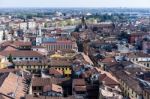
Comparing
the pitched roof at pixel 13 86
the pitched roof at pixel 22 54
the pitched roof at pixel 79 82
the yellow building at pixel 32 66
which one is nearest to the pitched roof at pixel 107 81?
the pitched roof at pixel 79 82

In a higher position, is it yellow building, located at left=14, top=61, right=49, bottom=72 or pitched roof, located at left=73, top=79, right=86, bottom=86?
pitched roof, located at left=73, top=79, right=86, bottom=86

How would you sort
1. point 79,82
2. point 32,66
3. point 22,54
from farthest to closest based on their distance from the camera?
point 22,54, point 32,66, point 79,82

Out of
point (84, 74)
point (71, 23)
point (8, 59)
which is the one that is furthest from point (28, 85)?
point (71, 23)

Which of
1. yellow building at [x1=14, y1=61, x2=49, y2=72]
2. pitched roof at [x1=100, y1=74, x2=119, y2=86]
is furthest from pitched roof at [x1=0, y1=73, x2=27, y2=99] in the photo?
yellow building at [x1=14, y1=61, x2=49, y2=72]

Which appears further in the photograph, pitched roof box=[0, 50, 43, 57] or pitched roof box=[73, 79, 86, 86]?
pitched roof box=[0, 50, 43, 57]

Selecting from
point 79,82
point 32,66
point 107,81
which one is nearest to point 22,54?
point 32,66

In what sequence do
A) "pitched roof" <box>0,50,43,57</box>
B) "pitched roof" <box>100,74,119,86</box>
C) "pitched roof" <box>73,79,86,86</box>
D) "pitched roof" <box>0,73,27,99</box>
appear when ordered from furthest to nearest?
→ "pitched roof" <box>0,50,43,57</box> → "pitched roof" <box>100,74,119,86</box> → "pitched roof" <box>73,79,86,86</box> → "pitched roof" <box>0,73,27,99</box>

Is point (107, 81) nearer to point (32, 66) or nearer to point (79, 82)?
point (79, 82)

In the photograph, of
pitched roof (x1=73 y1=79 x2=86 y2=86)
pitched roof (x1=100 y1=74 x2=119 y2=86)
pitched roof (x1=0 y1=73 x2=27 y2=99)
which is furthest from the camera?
pitched roof (x1=100 y1=74 x2=119 y2=86)

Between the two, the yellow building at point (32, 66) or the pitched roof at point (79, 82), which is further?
the yellow building at point (32, 66)

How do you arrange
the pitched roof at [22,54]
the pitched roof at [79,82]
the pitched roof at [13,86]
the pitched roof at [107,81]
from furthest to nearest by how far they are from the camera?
the pitched roof at [22,54], the pitched roof at [107,81], the pitched roof at [79,82], the pitched roof at [13,86]

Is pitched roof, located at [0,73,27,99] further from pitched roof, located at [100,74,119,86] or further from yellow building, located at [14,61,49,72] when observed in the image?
yellow building, located at [14,61,49,72]

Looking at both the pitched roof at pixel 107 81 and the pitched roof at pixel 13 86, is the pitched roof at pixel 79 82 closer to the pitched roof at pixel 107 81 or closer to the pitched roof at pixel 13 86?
the pitched roof at pixel 107 81
